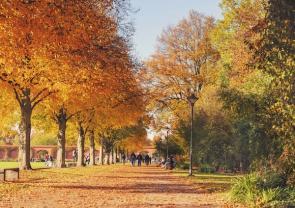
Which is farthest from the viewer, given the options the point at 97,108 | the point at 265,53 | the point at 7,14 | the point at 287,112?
the point at 97,108

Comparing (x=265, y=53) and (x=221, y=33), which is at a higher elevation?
(x=221, y=33)

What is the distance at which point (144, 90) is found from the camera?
176ft

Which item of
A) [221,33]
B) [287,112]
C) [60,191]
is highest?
[221,33]

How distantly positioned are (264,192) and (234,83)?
22.6 m

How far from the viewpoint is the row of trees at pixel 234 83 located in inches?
435

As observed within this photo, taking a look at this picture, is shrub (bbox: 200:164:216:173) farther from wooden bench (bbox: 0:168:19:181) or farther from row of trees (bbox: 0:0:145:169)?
wooden bench (bbox: 0:168:19:181)

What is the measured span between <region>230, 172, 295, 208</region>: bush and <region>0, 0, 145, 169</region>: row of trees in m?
8.10

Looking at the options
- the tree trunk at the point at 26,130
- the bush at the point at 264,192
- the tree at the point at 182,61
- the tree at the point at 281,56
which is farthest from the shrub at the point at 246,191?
the tree at the point at 182,61

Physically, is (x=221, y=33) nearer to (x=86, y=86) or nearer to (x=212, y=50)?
(x=212, y=50)

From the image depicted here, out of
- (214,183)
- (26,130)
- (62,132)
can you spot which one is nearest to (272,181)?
(214,183)

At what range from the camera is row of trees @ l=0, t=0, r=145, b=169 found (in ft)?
59.6

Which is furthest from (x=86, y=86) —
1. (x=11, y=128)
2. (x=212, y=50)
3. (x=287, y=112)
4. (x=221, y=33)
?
(x=212, y=50)

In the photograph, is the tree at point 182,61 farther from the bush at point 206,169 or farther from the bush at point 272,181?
the bush at point 272,181

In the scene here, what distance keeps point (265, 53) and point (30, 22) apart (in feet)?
31.5
